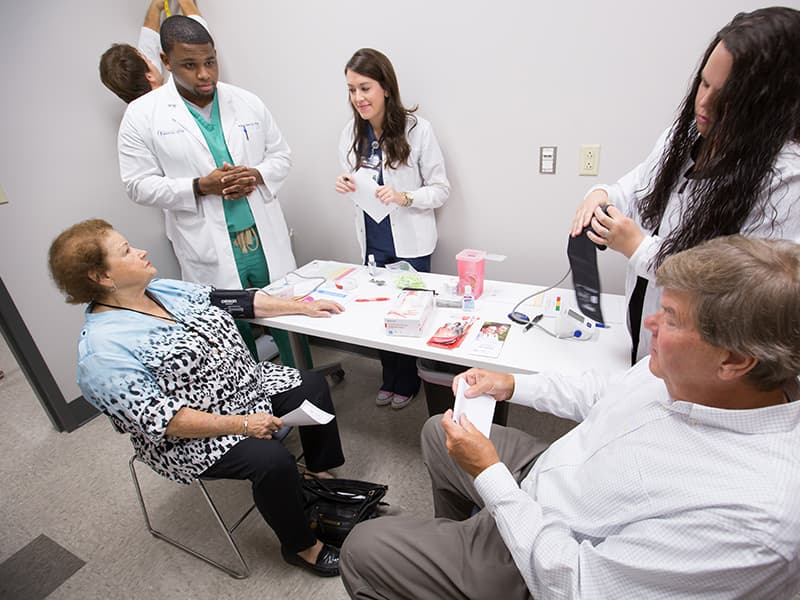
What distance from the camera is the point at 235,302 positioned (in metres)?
1.69

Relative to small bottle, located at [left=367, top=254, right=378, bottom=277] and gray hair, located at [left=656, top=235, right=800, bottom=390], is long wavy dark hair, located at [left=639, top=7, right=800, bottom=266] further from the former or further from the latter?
small bottle, located at [left=367, top=254, right=378, bottom=277]

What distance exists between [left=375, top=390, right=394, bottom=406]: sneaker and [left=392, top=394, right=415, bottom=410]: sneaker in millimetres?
31

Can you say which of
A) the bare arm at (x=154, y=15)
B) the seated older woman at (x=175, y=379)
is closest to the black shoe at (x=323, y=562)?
the seated older woman at (x=175, y=379)

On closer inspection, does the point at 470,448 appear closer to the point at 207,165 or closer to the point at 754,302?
the point at 754,302

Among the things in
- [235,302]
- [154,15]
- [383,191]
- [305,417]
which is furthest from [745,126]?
[154,15]

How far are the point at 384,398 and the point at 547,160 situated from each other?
59.1 inches

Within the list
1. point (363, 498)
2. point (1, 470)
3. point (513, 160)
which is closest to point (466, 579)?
point (363, 498)

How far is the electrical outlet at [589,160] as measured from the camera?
1862 millimetres

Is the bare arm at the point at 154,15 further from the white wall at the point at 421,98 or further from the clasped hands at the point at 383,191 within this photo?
the clasped hands at the point at 383,191

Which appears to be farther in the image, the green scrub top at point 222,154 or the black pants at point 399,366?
the black pants at point 399,366

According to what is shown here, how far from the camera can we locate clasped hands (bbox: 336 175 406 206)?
1.91 m

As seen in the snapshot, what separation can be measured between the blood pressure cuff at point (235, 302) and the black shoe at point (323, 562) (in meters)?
0.92

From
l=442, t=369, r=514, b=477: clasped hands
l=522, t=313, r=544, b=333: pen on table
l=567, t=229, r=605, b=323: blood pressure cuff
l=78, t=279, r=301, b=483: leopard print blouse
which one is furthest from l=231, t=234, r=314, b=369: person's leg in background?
l=567, t=229, r=605, b=323: blood pressure cuff

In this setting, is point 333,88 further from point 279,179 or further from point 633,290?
point 633,290
